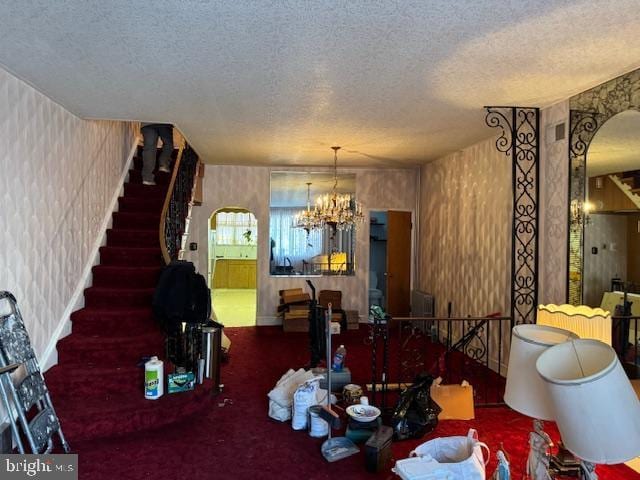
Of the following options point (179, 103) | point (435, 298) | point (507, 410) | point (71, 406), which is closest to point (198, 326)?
point (71, 406)

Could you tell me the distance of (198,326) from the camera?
4.04 metres

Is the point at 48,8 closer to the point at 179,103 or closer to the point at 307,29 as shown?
the point at 307,29

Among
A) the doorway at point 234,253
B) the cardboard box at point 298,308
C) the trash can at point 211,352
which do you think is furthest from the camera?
the doorway at point 234,253

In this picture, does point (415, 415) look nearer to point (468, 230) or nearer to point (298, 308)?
point (468, 230)

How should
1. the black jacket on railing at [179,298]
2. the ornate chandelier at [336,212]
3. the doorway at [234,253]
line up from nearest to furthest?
the black jacket on railing at [179,298], the ornate chandelier at [336,212], the doorway at [234,253]

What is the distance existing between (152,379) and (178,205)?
8.20 feet

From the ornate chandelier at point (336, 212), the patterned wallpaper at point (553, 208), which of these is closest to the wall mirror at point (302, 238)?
the ornate chandelier at point (336, 212)

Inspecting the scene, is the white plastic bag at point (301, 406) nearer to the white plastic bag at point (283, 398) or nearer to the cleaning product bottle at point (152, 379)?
the white plastic bag at point (283, 398)

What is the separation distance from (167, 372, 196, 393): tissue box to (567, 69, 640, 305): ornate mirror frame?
329 cm

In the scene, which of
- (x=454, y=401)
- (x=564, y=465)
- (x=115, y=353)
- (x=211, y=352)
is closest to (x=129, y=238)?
(x=115, y=353)

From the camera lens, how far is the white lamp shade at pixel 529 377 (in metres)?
1.71

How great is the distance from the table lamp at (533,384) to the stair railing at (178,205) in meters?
3.48

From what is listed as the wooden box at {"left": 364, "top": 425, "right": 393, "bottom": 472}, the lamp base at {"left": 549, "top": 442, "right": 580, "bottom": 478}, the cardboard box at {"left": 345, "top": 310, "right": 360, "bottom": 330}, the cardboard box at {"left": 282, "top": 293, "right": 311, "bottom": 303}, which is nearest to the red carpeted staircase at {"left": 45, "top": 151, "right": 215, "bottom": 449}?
the wooden box at {"left": 364, "top": 425, "right": 393, "bottom": 472}

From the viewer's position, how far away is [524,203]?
13.7 ft
